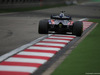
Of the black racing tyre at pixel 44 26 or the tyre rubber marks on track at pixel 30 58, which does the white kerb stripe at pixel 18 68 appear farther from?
the black racing tyre at pixel 44 26

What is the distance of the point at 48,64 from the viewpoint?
904 centimetres

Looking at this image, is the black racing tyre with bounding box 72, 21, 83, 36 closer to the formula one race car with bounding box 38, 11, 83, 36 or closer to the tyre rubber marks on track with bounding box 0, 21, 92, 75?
the formula one race car with bounding box 38, 11, 83, 36

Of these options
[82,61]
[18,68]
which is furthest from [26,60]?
[82,61]

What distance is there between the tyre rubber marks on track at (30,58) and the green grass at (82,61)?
551 mm

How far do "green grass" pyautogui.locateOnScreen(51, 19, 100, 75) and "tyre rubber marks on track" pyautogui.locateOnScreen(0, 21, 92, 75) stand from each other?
55 centimetres

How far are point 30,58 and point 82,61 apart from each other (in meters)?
1.36

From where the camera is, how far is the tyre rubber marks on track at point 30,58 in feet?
27.1

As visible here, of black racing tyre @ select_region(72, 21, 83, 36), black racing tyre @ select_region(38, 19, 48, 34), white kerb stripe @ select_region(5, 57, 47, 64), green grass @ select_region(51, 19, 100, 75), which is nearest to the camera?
green grass @ select_region(51, 19, 100, 75)

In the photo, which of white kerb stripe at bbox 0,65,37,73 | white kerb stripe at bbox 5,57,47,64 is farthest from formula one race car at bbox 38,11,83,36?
white kerb stripe at bbox 0,65,37,73

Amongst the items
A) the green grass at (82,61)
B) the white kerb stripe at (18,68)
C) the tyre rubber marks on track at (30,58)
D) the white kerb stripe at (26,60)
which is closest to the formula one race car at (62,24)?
the tyre rubber marks on track at (30,58)

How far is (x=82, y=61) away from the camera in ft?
31.4

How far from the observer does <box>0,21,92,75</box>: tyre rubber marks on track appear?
8258mm

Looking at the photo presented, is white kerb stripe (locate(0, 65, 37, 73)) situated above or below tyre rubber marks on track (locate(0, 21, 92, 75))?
above

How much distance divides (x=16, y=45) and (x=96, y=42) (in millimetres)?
2998
